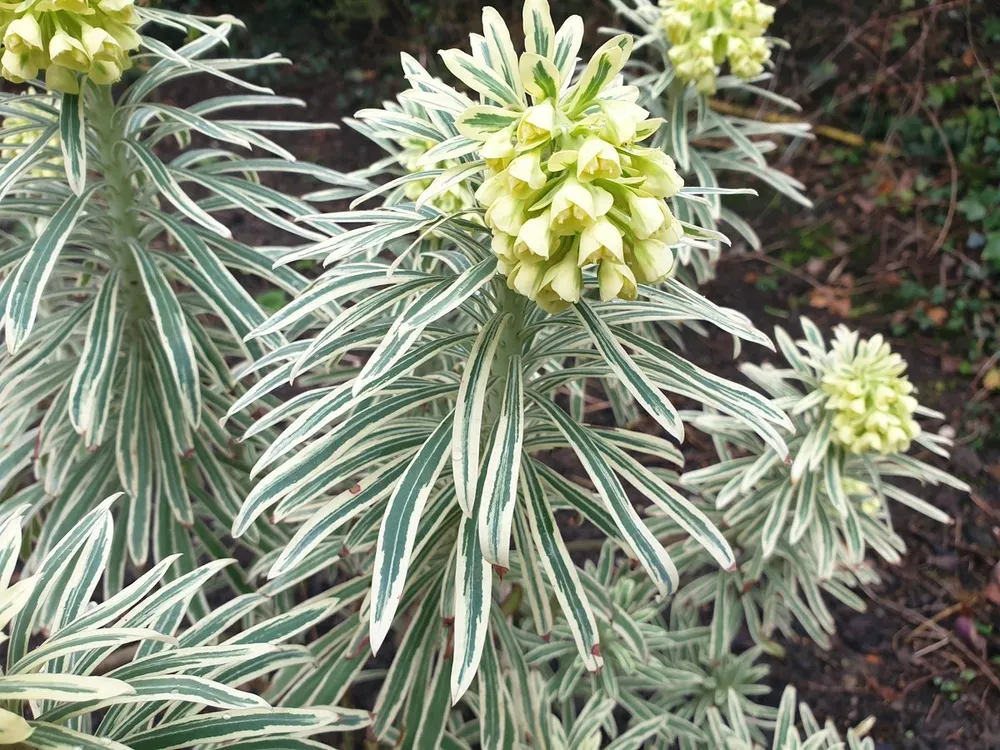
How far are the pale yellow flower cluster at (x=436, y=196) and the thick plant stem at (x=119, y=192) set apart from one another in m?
0.50

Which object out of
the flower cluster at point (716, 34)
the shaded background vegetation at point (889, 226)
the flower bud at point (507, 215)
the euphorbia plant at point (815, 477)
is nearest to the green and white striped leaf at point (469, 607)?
the flower bud at point (507, 215)

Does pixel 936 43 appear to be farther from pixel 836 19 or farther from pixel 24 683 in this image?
pixel 24 683

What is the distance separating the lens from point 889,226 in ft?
11.3

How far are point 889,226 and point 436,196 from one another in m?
2.91

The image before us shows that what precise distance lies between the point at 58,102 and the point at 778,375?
150 cm

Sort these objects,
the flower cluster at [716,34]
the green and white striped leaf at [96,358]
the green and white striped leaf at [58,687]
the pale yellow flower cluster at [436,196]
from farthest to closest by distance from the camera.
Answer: the flower cluster at [716,34]
the pale yellow flower cluster at [436,196]
the green and white striped leaf at [96,358]
the green and white striped leaf at [58,687]

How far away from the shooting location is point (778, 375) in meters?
1.65

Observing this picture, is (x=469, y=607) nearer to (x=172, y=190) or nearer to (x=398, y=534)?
(x=398, y=534)

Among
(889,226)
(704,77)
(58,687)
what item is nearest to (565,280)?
(58,687)

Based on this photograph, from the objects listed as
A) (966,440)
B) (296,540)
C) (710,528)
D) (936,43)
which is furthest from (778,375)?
(936,43)

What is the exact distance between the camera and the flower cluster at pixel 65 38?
3.17 ft

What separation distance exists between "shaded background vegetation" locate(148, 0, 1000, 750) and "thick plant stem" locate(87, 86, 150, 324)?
2.06m

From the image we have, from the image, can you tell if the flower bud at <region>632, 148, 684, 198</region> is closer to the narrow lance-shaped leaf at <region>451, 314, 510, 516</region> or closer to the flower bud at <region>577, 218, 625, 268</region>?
the flower bud at <region>577, 218, 625, 268</region>

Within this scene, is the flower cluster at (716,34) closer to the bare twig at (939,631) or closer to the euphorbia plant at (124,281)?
the euphorbia plant at (124,281)
